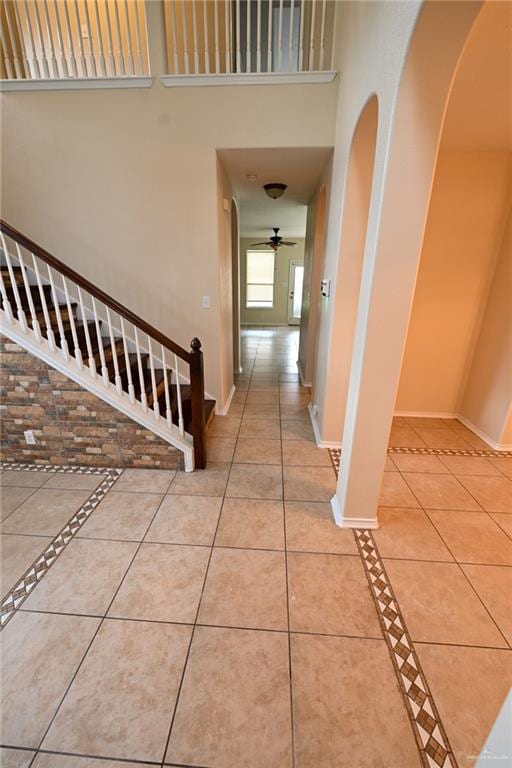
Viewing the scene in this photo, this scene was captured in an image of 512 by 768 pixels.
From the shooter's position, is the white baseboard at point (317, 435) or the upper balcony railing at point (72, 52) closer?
the upper balcony railing at point (72, 52)

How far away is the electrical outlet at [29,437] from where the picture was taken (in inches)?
97.3

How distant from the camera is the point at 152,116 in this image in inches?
107

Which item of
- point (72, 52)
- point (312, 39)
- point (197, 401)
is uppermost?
point (312, 39)

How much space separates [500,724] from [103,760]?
3.89 ft

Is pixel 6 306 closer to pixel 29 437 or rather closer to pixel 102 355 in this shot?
pixel 102 355

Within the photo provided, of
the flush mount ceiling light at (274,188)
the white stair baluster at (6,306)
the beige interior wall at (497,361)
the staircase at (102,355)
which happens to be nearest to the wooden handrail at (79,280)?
the staircase at (102,355)

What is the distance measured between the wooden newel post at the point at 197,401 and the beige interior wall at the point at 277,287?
21.8ft

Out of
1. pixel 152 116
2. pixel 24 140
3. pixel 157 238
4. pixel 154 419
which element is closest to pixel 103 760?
pixel 154 419

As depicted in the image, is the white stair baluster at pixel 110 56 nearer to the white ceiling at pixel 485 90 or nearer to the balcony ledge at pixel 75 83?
the balcony ledge at pixel 75 83

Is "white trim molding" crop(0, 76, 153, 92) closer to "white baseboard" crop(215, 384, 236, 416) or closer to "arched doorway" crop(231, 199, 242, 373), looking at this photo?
"arched doorway" crop(231, 199, 242, 373)

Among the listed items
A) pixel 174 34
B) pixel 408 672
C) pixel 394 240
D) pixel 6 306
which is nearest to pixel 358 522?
pixel 408 672

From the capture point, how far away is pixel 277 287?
28.8ft

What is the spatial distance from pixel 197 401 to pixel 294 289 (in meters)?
7.13

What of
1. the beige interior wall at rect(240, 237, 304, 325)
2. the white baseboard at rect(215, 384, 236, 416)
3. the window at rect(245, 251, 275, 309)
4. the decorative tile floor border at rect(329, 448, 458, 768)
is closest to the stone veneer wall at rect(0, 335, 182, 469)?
the white baseboard at rect(215, 384, 236, 416)
